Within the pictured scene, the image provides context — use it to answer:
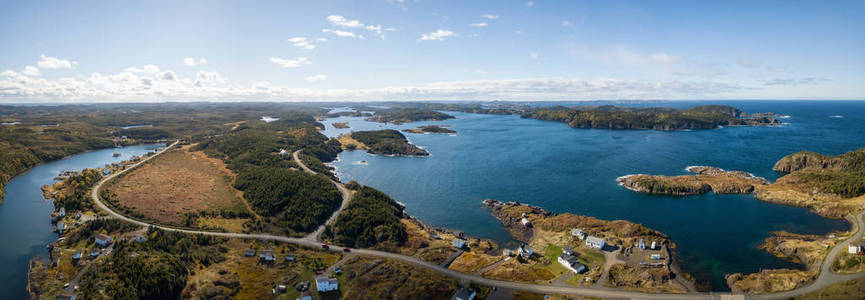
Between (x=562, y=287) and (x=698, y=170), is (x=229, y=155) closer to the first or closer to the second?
(x=562, y=287)

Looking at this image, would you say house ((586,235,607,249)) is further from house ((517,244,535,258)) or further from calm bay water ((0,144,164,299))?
calm bay water ((0,144,164,299))

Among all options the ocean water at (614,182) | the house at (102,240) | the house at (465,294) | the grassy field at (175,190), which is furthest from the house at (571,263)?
the house at (102,240)

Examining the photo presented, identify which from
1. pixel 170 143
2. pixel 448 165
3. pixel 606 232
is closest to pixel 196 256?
pixel 606 232

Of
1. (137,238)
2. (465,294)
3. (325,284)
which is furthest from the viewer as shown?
(137,238)

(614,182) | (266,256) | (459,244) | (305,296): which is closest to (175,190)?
(266,256)

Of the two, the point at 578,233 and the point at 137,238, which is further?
the point at 578,233

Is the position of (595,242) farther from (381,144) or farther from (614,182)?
(381,144)
